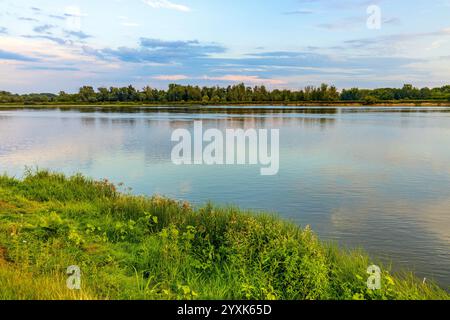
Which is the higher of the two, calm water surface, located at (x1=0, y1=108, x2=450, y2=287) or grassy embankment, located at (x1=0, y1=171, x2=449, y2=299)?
grassy embankment, located at (x1=0, y1=171, x2=449, y2=299)

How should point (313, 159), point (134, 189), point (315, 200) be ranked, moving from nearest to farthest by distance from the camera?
1. point (315, 200)
2. point (134, 189)
3. point (313, 159)

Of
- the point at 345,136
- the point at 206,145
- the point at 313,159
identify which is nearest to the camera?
the point at 313,159

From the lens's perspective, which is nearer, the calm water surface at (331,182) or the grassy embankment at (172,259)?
the grassy embankment at (172,259)

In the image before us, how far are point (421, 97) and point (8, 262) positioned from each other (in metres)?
196

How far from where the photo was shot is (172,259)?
8922 mm

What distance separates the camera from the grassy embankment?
732 cm

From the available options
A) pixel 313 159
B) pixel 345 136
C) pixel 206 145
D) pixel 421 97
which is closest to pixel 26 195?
pixel 313 159

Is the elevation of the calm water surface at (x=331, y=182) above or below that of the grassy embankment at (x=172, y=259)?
below

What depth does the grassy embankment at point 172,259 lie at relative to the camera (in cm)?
732

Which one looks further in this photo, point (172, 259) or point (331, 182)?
point (331, 182)

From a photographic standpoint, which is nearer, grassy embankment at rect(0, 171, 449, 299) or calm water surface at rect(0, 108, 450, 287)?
grassy embankment at rect(0, 171, 449, 299)

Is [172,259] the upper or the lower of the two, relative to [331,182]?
upper

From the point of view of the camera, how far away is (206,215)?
462 inches
